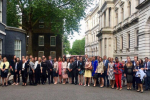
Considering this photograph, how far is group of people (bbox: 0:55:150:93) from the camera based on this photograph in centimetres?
1377

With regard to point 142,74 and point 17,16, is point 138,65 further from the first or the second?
point 17,16

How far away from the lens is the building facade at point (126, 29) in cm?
2433

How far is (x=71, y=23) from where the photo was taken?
34.2 metres

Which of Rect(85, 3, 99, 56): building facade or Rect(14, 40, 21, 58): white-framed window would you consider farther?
Rect(85, 3, 99, 56): building facade

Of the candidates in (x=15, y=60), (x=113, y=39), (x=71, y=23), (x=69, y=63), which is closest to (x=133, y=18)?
(x=71, y=23)

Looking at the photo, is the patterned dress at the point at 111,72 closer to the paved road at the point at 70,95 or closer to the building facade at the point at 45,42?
the paved road at the point at 70,95

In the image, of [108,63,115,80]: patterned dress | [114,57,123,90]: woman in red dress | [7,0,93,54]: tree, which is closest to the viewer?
[114,57,123,90]: woman in red dress

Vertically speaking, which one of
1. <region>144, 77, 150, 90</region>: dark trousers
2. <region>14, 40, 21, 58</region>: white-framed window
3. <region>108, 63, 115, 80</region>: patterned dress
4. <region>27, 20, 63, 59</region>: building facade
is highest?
<region>27, 20, 63, 59</region>: building facade

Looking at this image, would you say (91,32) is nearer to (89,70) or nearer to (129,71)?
(89,70)

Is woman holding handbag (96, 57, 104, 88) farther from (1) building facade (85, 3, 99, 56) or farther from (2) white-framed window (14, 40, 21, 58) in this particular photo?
(1) building facade (85, 3, 99, 56)

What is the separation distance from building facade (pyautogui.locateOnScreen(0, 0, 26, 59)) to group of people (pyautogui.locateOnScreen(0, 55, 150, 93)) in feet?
16.5

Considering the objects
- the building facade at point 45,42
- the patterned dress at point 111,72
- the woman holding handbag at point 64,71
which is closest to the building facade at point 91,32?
the building facade at point 45,42

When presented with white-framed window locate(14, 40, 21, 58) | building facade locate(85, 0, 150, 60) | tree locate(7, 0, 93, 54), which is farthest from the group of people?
tree locate(7, 0, 93, 54)

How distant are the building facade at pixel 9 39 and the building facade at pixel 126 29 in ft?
43.7
